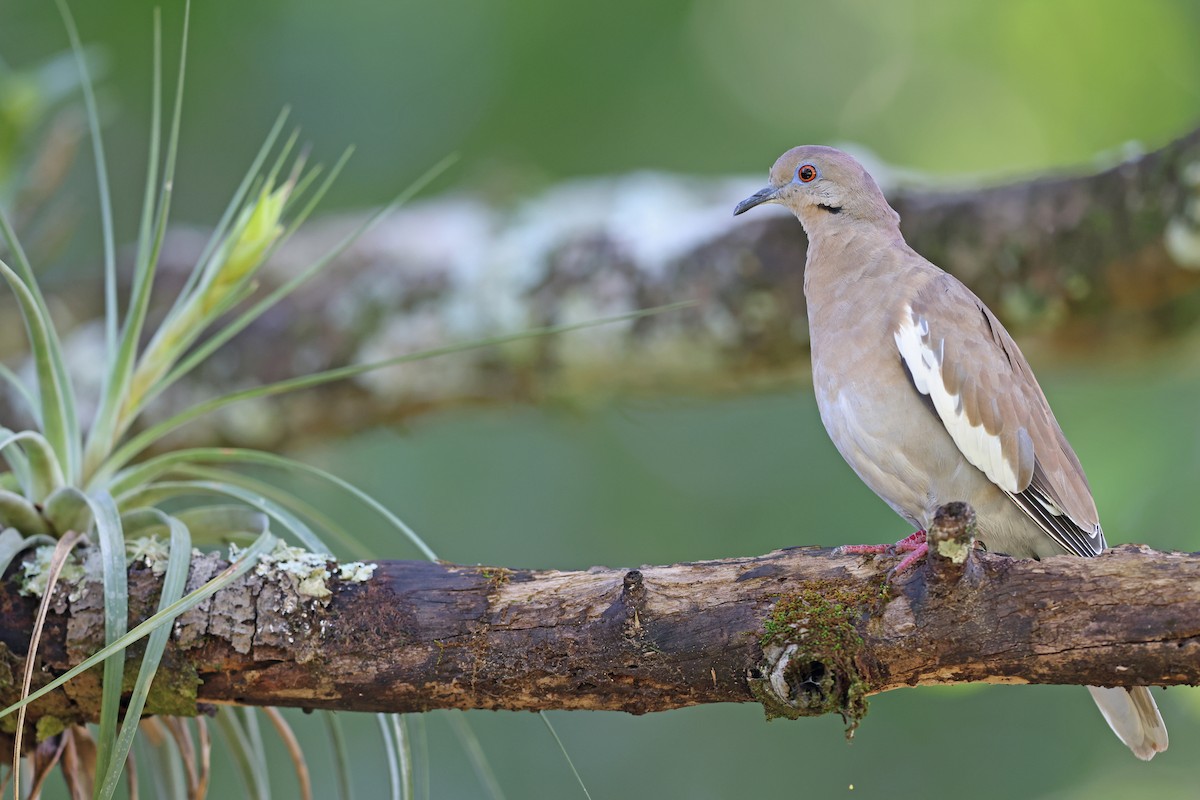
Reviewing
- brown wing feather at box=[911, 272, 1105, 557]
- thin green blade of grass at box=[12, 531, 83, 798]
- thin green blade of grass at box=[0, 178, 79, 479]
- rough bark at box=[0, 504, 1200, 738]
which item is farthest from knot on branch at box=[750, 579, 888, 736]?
thin green blade of grass at box=[0, 178, 79, 479]

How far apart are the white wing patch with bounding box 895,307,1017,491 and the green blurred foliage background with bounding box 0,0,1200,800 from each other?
12.7 feet

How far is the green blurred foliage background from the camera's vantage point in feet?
21.8

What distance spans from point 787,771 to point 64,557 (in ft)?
19.8

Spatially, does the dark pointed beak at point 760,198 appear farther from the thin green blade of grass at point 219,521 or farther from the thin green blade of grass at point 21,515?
the thin green blade of grass at point 21,515

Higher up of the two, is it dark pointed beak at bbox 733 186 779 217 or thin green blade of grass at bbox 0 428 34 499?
dark pointed beak at bbox 733 186 779 217

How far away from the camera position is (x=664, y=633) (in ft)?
6.45

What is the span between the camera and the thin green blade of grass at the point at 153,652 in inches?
68.4

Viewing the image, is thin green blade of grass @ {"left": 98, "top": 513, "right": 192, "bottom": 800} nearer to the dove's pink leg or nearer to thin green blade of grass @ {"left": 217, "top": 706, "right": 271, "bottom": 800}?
thin green blade of grass @ {"left": 217, "top": 706, "right": 271, "bottom": 800}

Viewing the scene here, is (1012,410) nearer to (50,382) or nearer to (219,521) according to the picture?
(219,521)

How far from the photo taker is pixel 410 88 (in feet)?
24.6

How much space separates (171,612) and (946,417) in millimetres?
1595

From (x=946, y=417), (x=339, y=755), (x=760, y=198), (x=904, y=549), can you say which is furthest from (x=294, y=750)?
(x=760, y=198)

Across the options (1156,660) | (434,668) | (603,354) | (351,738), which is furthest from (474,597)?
(351,738)

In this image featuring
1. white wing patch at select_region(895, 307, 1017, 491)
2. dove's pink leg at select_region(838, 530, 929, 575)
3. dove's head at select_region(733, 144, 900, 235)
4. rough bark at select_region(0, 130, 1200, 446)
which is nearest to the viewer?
dove's pink leg at select_region(838, 530, 929, 575)
